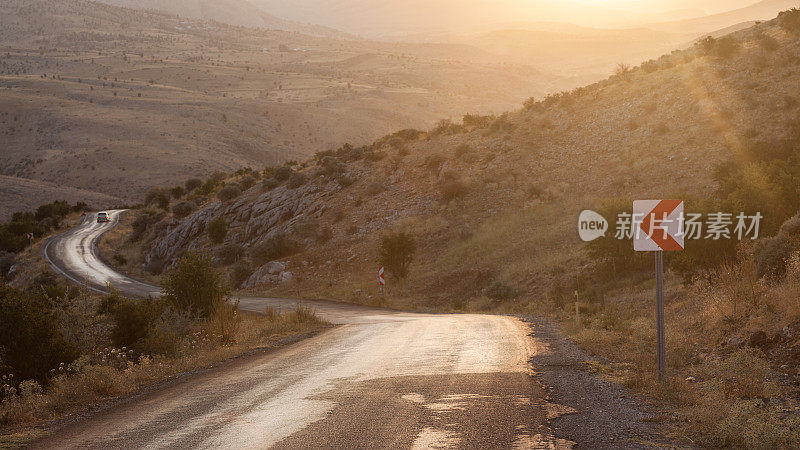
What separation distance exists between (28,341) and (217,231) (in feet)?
138

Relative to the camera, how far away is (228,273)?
162 feet

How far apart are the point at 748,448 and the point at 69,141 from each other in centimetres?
13409

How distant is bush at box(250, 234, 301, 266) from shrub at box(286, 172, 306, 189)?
1051cm

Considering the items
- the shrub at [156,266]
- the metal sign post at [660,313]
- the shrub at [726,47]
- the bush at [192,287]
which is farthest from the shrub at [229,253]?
the metal sign post at [660,313]

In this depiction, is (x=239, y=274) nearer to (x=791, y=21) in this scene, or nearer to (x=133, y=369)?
(x=133, y=369)

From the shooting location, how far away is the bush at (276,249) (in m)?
49.0

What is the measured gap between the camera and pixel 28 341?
15172 millimetres

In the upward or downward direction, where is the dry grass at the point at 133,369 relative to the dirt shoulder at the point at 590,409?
downward

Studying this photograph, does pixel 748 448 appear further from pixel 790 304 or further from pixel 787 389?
pixel 790 304

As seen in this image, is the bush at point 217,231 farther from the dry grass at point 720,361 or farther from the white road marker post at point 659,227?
the white road marker post at point 659,227

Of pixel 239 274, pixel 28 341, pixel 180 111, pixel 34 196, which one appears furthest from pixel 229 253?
pixel 180 111

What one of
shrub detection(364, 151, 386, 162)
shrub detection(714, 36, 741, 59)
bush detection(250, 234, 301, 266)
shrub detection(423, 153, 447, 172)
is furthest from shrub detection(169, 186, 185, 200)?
shrub detection(714, 36, 741, 59)

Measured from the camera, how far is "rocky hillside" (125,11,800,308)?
125ft

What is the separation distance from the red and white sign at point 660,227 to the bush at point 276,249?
42.1m
